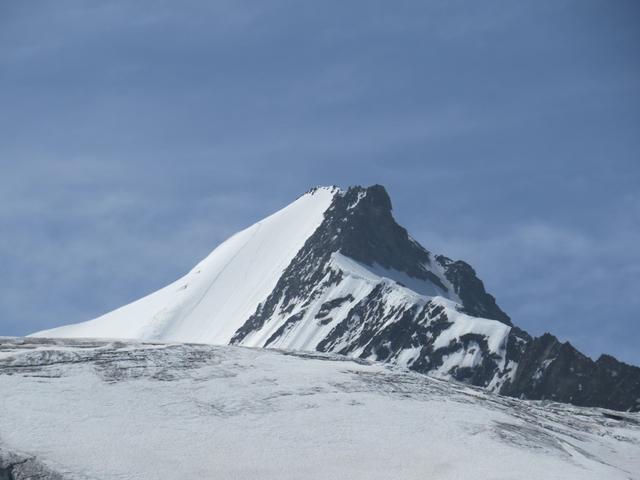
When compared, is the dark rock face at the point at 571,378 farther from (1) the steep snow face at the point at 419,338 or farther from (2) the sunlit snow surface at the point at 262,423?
(2) the sunlit snow surface at the point at 262,423

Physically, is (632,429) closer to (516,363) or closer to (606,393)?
(606,393)

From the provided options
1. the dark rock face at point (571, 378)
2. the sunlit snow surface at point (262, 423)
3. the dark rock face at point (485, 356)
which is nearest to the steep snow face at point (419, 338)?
the dark rock face at point (485, 356)

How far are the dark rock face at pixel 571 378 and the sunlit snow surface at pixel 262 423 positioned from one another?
174 ft

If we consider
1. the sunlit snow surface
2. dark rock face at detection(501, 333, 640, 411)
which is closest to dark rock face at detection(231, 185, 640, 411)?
dark rock face at detection(501, 333, 640, 411)

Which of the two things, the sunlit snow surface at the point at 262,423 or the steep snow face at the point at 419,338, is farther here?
the steep snow face at the point at 419,338

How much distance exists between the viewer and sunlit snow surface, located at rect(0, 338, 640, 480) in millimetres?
78312

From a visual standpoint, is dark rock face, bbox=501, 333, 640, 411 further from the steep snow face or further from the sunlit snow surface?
the sunlit snow surface

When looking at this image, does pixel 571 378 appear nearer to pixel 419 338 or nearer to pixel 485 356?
pixel 485 356

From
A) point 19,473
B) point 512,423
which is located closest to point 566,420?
point 512,423

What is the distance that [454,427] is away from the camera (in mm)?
91188

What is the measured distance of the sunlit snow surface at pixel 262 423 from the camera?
78.3m

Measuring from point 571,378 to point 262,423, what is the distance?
89508 millimetres

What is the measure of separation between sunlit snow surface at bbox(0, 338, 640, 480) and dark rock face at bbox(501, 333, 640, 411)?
53.1 meters

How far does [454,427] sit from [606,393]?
79528 mm
